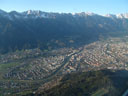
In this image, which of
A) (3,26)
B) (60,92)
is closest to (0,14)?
(3,26)

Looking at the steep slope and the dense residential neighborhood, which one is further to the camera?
the steep slope

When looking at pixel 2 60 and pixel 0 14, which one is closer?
pixel 2 60

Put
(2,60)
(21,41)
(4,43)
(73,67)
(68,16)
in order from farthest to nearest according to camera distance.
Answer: (68,16)
(21,41)
(4,43)
(2,60)
(73,67)

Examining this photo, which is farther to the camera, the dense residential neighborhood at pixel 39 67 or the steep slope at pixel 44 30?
the steep slope at pixel 44 30

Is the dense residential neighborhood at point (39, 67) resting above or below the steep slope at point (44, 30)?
below

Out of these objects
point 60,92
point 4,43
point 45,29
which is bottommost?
point 60,92

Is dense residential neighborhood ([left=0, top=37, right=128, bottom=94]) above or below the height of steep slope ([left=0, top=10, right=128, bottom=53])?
below

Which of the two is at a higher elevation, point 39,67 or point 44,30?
point 44,30

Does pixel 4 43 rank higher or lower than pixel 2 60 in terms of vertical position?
higher

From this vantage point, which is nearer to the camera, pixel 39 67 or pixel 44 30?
pixel 39 67

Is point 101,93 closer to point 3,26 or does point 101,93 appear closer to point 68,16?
point 3,26

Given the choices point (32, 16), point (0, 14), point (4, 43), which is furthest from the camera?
point (32, 16)
